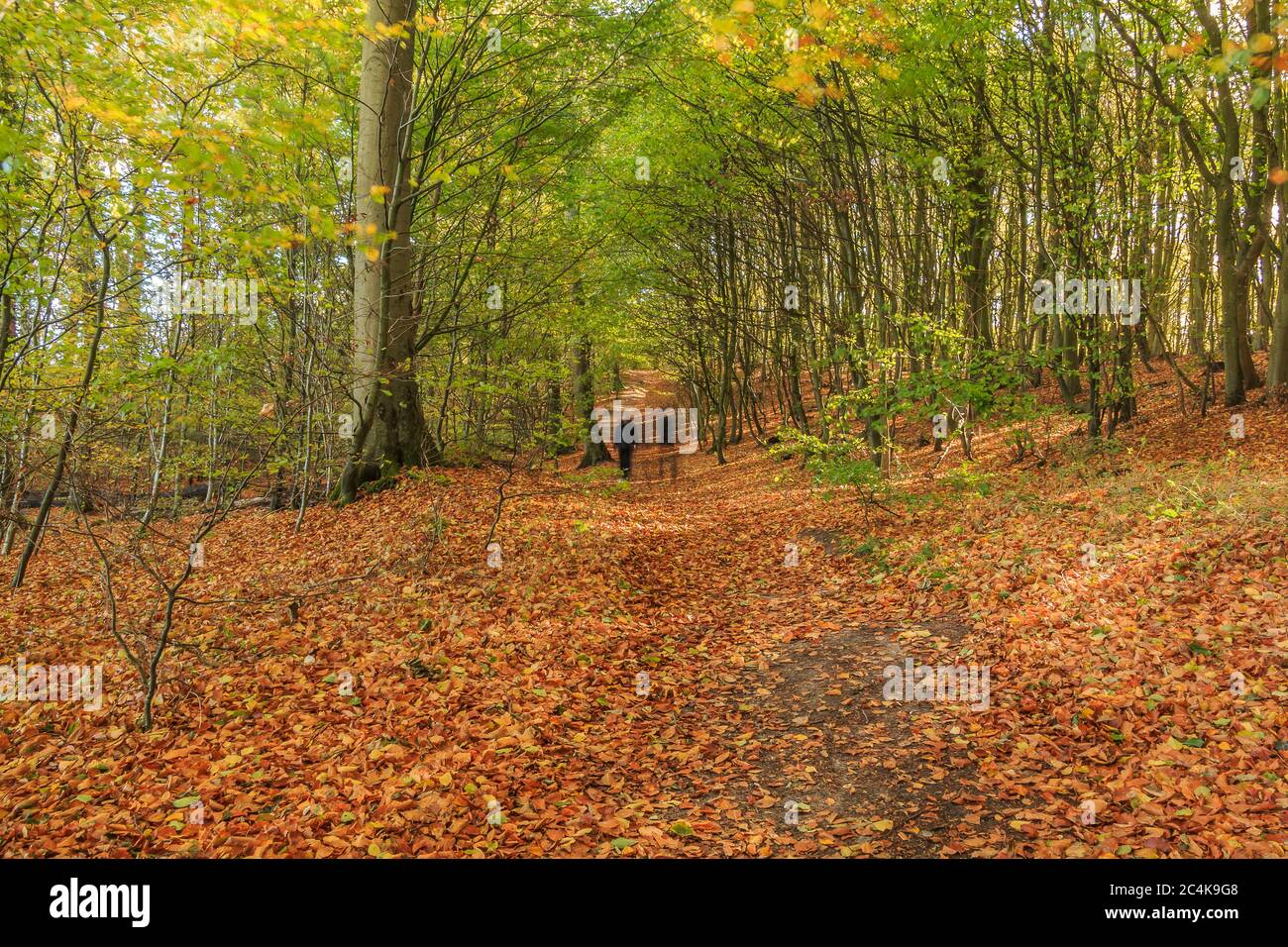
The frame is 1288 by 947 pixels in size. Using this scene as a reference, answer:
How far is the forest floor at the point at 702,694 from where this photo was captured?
388cm

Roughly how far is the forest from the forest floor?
0.04 meters

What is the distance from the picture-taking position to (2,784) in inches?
166

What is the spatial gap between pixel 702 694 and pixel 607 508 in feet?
23.5

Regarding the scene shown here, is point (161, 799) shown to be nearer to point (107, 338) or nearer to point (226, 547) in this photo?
point (226, 547)

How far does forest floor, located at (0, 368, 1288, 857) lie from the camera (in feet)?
12.7

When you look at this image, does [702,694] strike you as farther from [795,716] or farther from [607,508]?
[607,508]

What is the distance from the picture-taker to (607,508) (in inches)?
507

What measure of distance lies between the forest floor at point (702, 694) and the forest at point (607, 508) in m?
0.04

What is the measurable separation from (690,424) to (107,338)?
1040 inches

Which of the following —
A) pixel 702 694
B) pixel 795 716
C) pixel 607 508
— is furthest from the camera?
pixel 607 508

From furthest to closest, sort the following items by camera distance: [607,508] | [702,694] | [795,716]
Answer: [607,508]
[702,694]
[795,716]

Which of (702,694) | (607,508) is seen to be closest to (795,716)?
(702,694)
